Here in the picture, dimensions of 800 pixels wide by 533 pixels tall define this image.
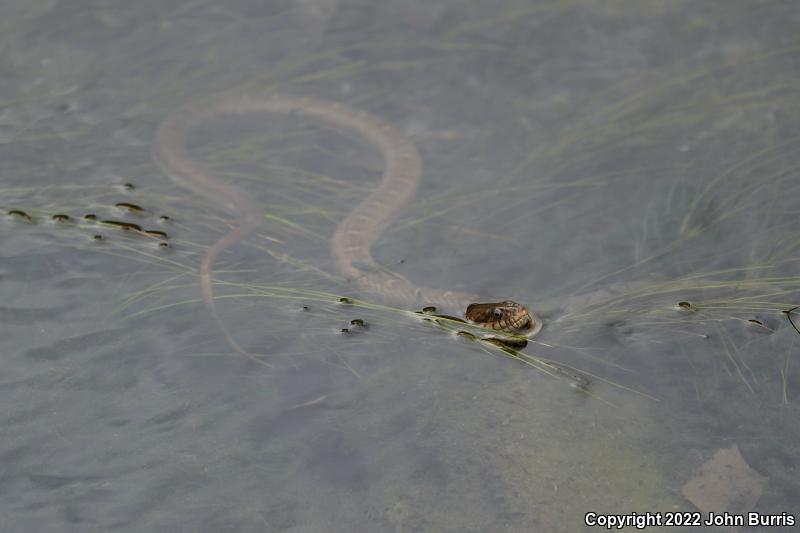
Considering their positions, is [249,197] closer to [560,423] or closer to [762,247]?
[560,423]

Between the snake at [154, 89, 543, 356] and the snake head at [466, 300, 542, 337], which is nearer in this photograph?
the snake head at [466, 300, 542, 337]

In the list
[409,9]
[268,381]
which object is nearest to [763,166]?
[409,9]

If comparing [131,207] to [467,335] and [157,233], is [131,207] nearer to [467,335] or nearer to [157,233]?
[157,233]

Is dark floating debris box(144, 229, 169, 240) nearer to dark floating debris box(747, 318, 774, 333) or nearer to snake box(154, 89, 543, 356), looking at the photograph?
snake box(154, 89, 543, 356)

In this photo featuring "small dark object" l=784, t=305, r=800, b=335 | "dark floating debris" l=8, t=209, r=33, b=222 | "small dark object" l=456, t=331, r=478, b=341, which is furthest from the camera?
"dark floating debris" l=8, t=209, r=33, b=222

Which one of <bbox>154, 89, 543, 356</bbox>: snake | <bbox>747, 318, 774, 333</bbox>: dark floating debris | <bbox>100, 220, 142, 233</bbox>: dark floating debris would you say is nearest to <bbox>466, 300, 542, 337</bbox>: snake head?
<bbox>154, 89, 543, 356</bbox>: snake

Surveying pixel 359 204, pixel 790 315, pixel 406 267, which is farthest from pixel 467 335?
pixel 790 315

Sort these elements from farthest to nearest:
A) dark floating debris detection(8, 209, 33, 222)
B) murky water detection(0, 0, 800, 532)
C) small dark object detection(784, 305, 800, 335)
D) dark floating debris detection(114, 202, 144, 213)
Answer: dark floating debris detection(114, 202, 144, 213)
dark floating debris detection(8, 209, 33, 222)
small dark object detection(784, 305, 800, 335)
murky water detection(0, 0, 800, 532)

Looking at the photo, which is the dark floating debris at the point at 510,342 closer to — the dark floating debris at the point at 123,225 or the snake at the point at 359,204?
the snake at the point at 359,204
